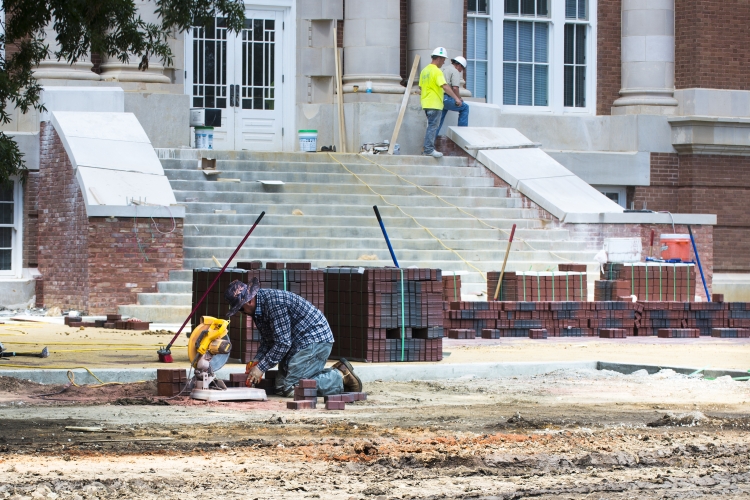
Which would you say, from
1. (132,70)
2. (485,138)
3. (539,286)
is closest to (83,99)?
(132,70)

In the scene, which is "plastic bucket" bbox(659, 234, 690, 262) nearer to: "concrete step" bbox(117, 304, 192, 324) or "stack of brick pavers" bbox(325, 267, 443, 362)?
"concrete step" bbox(117, 304, 192, 324)

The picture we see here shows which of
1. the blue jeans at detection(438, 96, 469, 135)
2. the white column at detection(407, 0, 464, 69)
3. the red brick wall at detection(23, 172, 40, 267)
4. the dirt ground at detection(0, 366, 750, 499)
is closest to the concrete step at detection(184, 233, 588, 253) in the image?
the red brick wall at detection(23, 172, 40, 267)

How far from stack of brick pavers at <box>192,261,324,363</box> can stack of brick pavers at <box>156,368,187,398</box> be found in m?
2.37

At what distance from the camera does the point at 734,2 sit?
28562 millimetres

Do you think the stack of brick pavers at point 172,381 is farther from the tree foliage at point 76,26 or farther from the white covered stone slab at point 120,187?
the white covered stone slab at point 120,187

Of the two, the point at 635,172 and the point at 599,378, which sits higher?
the point at 635,172

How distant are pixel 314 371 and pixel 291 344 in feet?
1.02

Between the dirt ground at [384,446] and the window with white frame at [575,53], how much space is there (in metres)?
17.9

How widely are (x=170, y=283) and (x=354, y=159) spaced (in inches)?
234

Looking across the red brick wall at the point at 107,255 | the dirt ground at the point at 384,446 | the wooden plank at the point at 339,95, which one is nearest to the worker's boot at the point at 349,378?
the dirt ground at the point at 384,446

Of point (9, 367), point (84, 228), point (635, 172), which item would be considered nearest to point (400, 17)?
point (635, 172)

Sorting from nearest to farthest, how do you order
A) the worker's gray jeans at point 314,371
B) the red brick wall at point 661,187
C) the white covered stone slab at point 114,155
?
the worker's gray jeans at point 314,371, the white covered stone slab at point 114,155, the red brick wall at point 661,187

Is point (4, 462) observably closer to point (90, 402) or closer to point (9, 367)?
point (90, 402)

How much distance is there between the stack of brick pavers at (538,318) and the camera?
17109 mm
